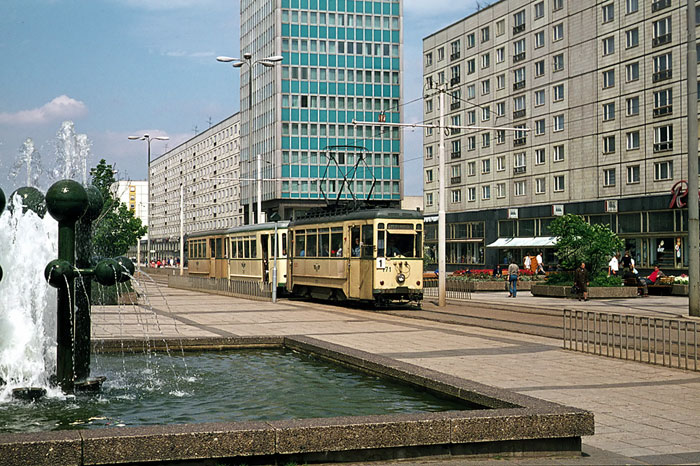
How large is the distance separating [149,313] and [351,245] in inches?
255

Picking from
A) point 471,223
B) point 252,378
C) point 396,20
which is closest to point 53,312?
A: point 252,378

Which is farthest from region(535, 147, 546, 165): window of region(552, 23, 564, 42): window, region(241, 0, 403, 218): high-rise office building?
region(241, 0, 403, 218): high-rise office building

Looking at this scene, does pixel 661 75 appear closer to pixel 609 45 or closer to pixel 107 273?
pixel 609 45

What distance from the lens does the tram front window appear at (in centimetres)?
2569

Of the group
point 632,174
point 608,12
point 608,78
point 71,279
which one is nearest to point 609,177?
point 632,174

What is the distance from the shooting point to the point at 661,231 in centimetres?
5388

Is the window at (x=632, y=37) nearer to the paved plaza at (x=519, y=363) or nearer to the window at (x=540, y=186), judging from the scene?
the window at (x=540, y=186)

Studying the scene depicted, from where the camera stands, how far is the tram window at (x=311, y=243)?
29.4 meters

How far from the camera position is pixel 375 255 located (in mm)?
25484

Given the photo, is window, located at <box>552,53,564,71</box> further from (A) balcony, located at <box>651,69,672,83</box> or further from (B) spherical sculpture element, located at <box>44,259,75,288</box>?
(B) spherical sculpture element, located at <box>44,259,75,288</box>

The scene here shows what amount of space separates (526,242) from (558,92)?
1179cm

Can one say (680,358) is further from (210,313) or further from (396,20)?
(396,20)

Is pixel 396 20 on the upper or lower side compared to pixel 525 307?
upper

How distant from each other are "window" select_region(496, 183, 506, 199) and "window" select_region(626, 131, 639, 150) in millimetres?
15588
